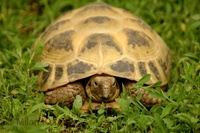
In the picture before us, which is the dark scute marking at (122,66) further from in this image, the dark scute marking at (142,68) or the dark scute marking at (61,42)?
the dark scute marking at (61,42)

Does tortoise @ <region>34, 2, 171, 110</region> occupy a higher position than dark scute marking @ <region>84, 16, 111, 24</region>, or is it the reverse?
dark scute marking @ <region>84, 16, 111, 24</region>

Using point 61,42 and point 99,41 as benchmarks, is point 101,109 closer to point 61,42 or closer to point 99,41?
point 99,41

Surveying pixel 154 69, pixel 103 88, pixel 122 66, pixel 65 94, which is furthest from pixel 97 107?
pixel 154 69

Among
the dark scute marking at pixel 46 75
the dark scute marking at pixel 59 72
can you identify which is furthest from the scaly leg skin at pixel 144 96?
the dark scute marking at pixel 46 75

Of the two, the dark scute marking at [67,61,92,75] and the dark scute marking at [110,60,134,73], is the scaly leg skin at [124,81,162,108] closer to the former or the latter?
the dark scute marking at [110,60,134,73]

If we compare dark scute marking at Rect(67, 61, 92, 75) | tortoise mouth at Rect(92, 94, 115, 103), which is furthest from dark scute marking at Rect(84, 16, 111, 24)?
tortoise mouth at Rect(92, 94, 115, 103)

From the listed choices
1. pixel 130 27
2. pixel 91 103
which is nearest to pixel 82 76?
pixel 91 103

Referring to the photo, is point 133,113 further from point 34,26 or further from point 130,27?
point 34,26
